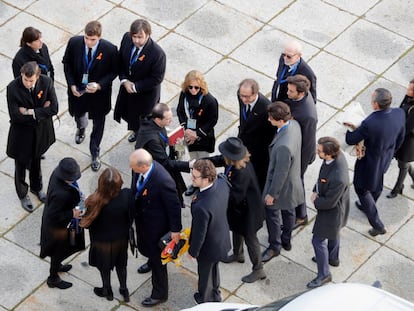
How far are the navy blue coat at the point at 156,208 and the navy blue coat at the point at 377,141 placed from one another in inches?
91.6

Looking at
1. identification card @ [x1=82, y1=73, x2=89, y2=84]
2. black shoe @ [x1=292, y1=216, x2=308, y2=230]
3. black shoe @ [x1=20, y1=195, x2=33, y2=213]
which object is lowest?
black shoe @ [x1=20, y1=195, x2=33, y2=213]

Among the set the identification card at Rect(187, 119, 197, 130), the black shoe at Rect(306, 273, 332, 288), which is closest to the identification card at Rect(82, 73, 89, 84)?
the identification card at Rect(187, 119, 197, 130)

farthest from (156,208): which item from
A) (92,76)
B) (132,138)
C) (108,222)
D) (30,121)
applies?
(132,138)

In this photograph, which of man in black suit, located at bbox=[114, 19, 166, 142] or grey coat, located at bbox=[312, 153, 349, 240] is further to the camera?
man in black suit, located at bbox=[114, 19, 166, 142]

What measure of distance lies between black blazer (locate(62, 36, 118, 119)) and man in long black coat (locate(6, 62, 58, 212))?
63 centimetres

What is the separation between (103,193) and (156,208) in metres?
0.63

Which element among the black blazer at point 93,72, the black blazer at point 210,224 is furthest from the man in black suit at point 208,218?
the black blazer at point 93,72

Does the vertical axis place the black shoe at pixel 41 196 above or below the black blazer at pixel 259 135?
below

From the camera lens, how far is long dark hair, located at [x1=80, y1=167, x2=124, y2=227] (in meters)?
9.98

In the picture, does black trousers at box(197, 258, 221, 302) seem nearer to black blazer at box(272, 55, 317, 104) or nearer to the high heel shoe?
black blazer at box(272, 55, 317, 104)

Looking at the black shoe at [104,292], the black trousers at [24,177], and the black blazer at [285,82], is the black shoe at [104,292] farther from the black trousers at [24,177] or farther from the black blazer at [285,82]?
the black blazer at [285,82]

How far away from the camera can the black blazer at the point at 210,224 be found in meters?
10.1

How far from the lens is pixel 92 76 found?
1218 centimetres

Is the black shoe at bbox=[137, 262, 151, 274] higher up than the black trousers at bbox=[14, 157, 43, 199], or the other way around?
the black trousers at bbox=[14, 157, 43, 199]
